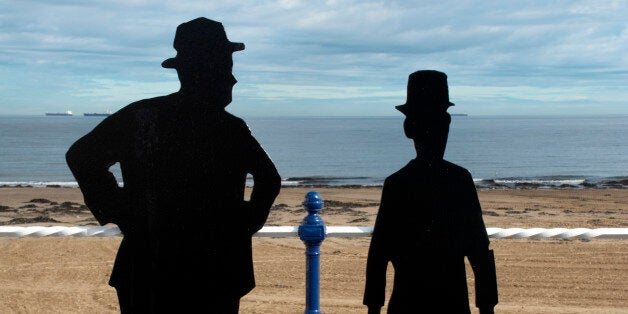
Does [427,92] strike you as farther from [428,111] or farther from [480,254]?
[480,254]

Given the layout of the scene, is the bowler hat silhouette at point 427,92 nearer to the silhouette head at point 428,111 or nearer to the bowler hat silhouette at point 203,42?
the silhouette head at point 428,111

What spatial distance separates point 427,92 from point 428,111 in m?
0.07

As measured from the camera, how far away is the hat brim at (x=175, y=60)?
2.88 metres

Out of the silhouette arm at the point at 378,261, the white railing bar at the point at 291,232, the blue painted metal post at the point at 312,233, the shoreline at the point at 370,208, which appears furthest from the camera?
the shoreline at the point at 370,208

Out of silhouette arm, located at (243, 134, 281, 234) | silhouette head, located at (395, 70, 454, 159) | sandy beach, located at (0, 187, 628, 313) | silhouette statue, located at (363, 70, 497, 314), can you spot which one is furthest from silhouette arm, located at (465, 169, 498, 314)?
sandy beach, located at (0, 187, 628, 313)

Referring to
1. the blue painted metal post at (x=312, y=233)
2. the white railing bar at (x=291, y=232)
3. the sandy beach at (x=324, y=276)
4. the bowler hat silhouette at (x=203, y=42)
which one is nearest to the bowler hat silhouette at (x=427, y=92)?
the bowler hat silhouette at (x=203, y=42)

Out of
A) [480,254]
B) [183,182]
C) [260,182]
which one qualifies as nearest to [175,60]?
[183,182]

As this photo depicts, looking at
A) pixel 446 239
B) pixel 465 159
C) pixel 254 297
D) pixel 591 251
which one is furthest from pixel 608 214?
pixel 465 159

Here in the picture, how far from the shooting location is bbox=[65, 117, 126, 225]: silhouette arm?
2891mm

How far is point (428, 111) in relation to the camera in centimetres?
285

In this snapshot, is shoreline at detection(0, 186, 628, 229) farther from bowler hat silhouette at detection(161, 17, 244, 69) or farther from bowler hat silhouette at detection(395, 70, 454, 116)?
bowler hat silhouette at detection(161, 17, 244, 69)

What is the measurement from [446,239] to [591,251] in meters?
7.07

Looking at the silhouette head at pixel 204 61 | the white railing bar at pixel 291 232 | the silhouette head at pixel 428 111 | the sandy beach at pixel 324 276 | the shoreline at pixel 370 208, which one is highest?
the silhouette head at pixel 204 61

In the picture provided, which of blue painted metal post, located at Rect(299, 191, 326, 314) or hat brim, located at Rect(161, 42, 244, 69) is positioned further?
blue painted metal post, located at Rect(299, 191, 326, 314)
